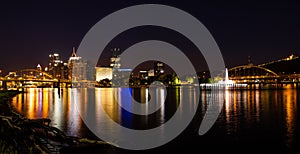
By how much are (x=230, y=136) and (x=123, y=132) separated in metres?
4.48

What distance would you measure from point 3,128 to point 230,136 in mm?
9399

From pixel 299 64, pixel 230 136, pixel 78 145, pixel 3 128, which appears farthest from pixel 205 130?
pixel 299 64

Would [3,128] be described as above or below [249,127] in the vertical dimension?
above

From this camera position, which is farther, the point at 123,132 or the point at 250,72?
the point at 250,72

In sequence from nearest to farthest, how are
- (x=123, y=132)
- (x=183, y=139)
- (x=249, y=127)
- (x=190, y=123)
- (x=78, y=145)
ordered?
(x=78, y=145)
(x=183, y=139)
(x=123, y=132)
(x=249, y=127)
(x=190, y=123)

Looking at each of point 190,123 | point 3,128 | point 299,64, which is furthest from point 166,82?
point 3,128

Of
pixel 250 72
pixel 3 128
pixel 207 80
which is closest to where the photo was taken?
pixel 3 128

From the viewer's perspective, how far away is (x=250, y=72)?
167750 mm

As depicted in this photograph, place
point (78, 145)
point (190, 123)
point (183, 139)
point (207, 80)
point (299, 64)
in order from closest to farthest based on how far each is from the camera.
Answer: point (78, 145)
point (183, 139)
point (190, 123)
point (299, 64)
point (207, 80)

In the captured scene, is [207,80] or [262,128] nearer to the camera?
[262,128]

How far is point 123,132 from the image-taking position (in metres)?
14.9

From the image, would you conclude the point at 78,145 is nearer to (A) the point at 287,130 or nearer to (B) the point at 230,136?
(B) the point at 230,136

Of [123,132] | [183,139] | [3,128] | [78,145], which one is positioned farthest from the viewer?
[123,132]

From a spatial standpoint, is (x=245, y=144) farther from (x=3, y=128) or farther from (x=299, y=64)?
(x=299, y=64)
